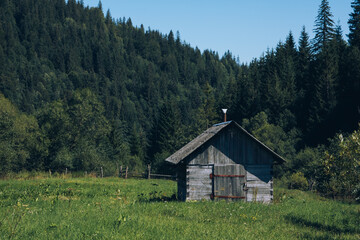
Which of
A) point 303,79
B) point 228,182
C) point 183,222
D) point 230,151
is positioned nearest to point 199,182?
point 228,182

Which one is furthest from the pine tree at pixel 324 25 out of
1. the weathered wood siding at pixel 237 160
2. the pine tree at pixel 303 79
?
the weathered wood siding at pixel 237 160

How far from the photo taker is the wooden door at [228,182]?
66.8ft

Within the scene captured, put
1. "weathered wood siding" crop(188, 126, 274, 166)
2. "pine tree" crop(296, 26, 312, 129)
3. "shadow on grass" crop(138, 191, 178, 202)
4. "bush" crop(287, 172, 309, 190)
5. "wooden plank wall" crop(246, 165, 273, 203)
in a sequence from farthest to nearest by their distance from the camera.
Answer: "pine tree" crop(296, 26, 312, 129) < "bush" crop(287, 172, 309, 190) < "shadow on grass" crop(138, 191, 178, 202) < "wooden plank wall" crop(246, 165, 273, 203) < "weathered wood siding" crop(188, 126, 274, 166)

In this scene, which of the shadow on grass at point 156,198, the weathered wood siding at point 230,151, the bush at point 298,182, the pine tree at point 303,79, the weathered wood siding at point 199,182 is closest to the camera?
the weathered wood siding at point 199,182

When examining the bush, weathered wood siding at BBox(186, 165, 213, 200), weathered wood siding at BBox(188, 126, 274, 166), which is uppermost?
weathered wood siding at BBox(188, 126, 274, 166)

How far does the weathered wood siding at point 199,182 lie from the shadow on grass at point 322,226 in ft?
19.0

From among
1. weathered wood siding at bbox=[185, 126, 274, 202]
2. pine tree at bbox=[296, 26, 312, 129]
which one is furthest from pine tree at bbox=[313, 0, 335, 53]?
weathered wood siding at bbox=[185, 126, 274, 202]

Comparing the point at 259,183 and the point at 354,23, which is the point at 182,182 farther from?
the point at 354,23

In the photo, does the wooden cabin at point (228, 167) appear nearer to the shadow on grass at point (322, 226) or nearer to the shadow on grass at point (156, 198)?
the shadow on grass at point (156, 198)

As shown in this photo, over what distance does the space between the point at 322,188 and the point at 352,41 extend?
128 ft

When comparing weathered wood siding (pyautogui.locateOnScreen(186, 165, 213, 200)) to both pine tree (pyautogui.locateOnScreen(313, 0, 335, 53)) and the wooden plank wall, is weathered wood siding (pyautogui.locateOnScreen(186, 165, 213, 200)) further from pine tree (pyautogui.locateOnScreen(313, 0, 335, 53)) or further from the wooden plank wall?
pine tree (pyautogui.locateOnScreen(313, 0, 335, 53))

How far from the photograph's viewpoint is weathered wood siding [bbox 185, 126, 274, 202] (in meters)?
20.4

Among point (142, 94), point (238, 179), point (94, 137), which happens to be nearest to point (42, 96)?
point (142, 94)

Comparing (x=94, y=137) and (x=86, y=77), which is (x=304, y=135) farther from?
(x=86, y=77)
